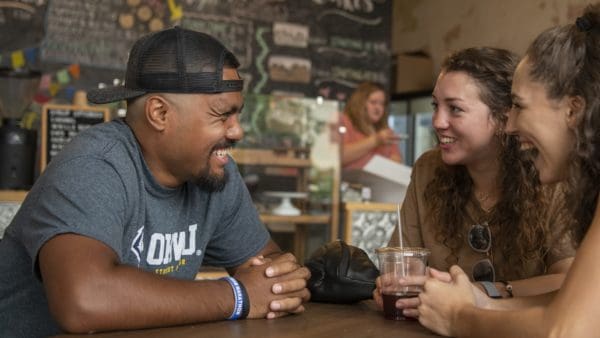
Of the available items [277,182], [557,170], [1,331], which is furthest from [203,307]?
[277,182]

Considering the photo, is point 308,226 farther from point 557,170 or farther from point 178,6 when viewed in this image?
point 557,170

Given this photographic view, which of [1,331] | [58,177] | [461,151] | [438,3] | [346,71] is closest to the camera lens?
[58,177]

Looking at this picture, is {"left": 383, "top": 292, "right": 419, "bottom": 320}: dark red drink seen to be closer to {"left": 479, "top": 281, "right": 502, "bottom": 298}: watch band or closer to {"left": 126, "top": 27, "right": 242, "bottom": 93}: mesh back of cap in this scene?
{"left": 479, "top": 281, "right": 502, "bottom": 298}: watch band

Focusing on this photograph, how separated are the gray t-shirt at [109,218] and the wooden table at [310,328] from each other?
24 centimetres

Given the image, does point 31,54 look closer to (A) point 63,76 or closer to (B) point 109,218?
(A) point 63,76

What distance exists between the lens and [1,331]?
5.58 ft

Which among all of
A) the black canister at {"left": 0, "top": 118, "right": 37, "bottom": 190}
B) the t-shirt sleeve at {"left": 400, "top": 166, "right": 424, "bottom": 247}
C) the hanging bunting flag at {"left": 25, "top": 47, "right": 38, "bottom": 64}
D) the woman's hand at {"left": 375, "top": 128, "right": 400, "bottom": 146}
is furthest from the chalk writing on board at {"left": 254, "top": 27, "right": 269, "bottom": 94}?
the t-shirt sleeve at {"left": 400, "top": 166, "right": 424, "bottom": 247}

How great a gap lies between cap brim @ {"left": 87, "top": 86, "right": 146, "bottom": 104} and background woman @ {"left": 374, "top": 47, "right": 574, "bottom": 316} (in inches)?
35.1

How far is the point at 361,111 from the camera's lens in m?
5.11

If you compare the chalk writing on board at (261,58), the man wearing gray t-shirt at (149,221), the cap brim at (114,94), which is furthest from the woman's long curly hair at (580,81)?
the chalk writing on board at (261,58)

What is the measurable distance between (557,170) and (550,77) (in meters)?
0.18

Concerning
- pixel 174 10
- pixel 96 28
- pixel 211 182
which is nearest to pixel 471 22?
pixel 174 10

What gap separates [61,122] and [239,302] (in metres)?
2.82

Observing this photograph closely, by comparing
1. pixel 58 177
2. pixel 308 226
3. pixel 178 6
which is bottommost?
pixel 308 226
